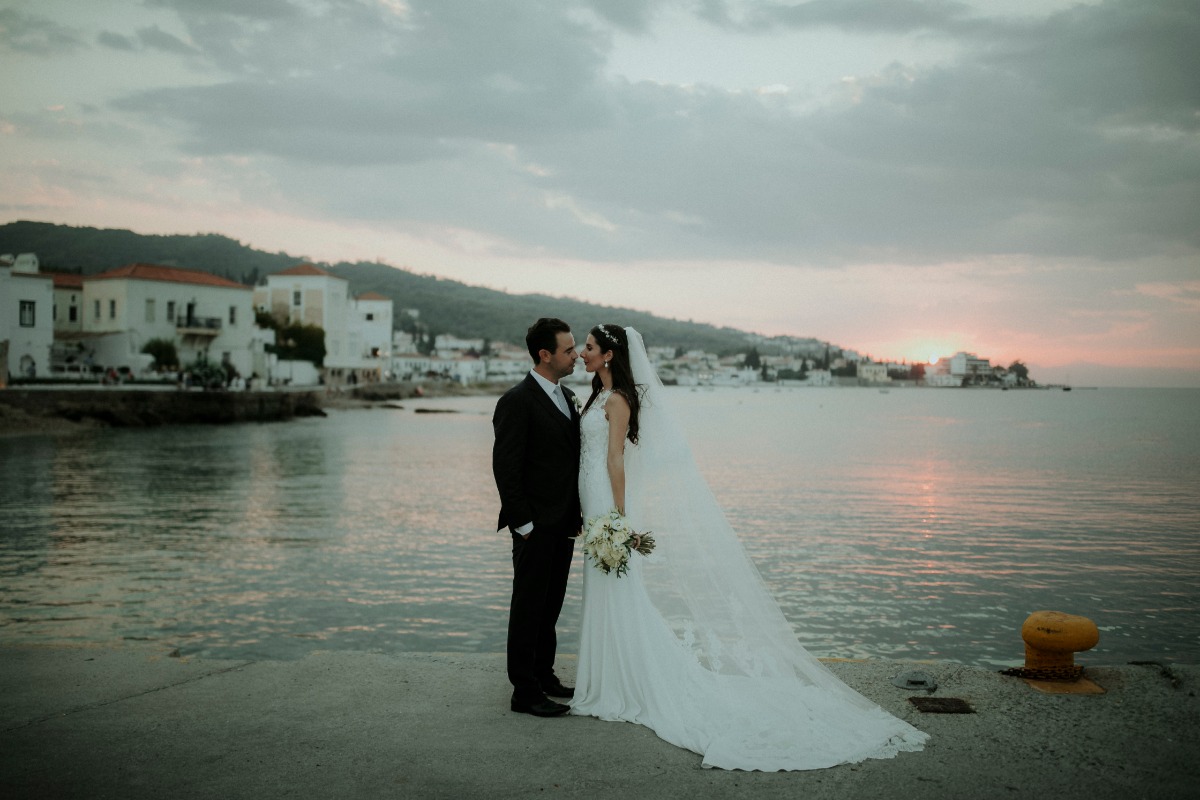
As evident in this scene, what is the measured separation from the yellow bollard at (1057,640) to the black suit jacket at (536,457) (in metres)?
2.85

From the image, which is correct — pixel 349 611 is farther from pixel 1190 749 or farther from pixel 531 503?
pixel 1190 749

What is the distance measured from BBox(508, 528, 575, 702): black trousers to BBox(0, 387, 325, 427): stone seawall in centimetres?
4597

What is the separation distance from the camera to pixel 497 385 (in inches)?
6393

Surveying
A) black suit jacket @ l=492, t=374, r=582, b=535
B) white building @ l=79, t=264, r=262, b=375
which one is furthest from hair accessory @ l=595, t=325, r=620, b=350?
white building @ l=79, t=264, r=262, b=375

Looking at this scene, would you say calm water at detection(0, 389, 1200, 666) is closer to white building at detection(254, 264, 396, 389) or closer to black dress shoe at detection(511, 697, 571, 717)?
black dress shoe at detection(511, 697, 571, 717)

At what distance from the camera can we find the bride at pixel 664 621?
4.71 meters

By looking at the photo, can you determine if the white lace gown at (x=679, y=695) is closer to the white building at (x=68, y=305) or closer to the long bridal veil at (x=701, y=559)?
the long bridal veil at (x=701, y=559)

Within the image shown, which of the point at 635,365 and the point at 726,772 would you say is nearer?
the point at 726,772

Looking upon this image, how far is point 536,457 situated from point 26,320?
56845 mm

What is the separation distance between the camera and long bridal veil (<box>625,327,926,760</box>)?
5.13 m

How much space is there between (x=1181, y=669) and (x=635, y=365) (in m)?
3.78

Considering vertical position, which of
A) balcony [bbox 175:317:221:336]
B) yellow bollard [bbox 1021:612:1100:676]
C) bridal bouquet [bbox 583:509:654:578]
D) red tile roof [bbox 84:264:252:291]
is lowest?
yellow bollard [bbox 1021:612:1100:676]

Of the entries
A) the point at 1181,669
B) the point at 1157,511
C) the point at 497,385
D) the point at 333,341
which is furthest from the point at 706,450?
the point at 497,385

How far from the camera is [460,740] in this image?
444cm
